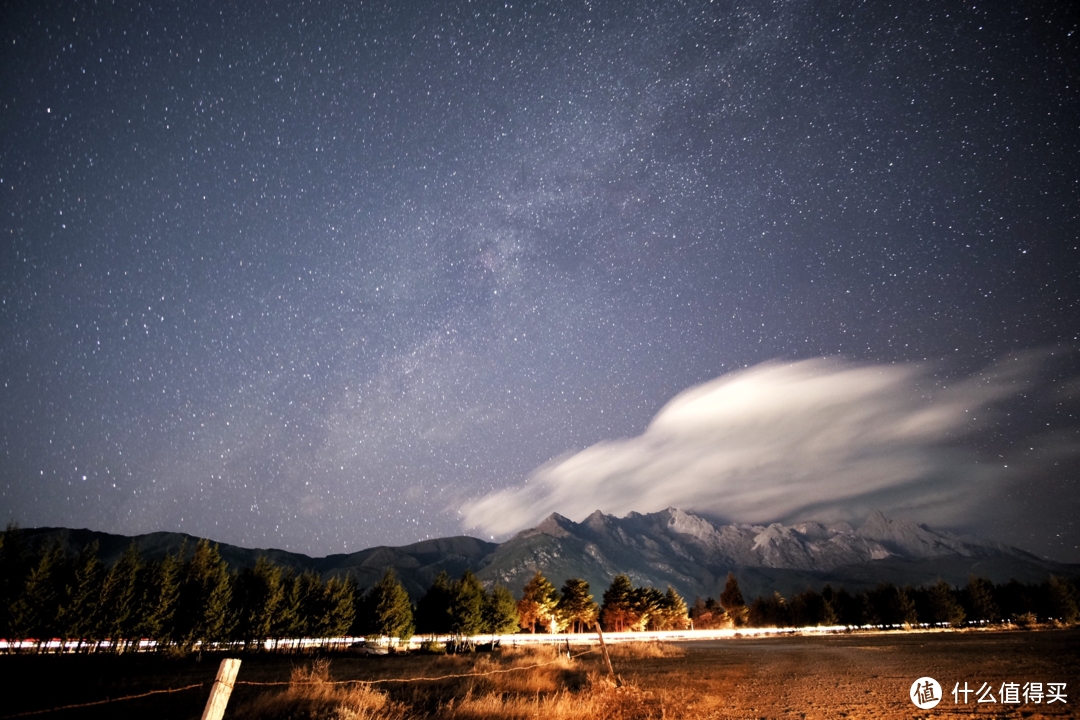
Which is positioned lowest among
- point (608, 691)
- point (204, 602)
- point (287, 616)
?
point (287, 616)

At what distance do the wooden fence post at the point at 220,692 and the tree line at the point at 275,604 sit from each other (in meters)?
26.5

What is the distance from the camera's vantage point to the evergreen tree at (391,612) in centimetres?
5038

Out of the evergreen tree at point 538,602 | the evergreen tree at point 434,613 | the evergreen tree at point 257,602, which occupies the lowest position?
the evergreen tree at point 538,602

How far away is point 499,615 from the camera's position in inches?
2422

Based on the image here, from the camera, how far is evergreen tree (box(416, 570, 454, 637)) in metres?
54.7

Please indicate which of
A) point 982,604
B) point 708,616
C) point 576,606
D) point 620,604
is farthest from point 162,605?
point 982,604

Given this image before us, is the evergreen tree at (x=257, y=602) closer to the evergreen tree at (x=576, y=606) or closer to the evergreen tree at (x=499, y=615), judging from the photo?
the evergreen tree at (x=499, y=615)

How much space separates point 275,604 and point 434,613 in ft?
56.1

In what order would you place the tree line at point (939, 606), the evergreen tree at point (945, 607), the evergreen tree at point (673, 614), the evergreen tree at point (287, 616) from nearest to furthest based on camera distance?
1. the evergreen tree at point (287, 616)
2. the tree line at point (939, 606)
3. the evergreen tree at point (945, 607)
4. the evergreen tree at point (673, 614)

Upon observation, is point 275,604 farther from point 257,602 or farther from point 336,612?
point 336,612

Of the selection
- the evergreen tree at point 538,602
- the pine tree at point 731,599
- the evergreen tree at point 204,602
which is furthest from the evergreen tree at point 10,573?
the pine tree at point 731,599

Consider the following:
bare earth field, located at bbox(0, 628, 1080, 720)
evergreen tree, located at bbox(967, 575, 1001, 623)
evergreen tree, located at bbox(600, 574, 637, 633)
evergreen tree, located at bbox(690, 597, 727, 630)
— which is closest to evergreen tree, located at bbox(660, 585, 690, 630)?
evergreen tree, located at bbox(690, 597, 727, 630)

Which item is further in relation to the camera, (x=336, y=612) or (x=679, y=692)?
(x=336, y=612)

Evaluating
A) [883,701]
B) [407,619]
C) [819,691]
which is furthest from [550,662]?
[407,619]
